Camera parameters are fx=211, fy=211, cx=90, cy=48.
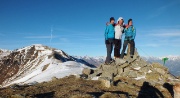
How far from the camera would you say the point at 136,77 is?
934 inches

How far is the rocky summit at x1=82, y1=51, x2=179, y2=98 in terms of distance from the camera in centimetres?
1874

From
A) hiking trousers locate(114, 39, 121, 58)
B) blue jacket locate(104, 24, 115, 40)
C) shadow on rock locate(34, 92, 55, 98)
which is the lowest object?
shadow on rock locate(34, 92, 55, 98)

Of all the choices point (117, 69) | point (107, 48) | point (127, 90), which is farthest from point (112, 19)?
point (127, 90)

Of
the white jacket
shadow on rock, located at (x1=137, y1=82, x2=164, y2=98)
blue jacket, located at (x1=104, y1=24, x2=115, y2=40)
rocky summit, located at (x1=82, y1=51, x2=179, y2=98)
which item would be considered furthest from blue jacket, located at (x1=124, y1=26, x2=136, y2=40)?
shadow on rock, located at (x1=137, y1=82, x2=164, y2=98)

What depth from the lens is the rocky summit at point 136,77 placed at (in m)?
18.7

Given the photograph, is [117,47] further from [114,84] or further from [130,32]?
[114,84]

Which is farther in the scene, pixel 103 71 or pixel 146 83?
pixel 103 71

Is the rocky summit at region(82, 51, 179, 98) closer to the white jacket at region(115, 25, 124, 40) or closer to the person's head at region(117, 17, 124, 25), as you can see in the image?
the white jacket at region(115, 25, 124, 40)

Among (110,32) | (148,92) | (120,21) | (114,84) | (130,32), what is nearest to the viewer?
(148,92)

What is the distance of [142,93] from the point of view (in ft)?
57.3

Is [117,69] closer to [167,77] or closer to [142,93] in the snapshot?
[167,77]

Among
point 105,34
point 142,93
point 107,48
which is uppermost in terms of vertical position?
point 105,34

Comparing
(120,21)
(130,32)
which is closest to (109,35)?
(120,21)

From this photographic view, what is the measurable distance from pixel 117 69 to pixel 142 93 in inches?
285
